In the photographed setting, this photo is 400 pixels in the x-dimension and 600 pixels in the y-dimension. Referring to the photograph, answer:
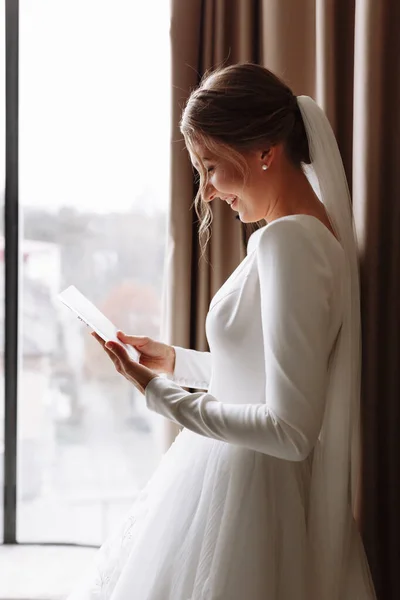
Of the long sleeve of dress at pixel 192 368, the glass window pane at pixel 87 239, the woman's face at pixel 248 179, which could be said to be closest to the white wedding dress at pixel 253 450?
the woman's face at pixel 248 179

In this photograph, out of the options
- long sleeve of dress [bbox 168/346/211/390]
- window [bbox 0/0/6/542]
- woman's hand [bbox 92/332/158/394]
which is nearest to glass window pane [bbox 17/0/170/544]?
window [bbox 0/0/6/542]

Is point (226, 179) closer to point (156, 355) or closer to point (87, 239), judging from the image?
point (156, 355)

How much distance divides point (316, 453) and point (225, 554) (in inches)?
9.1

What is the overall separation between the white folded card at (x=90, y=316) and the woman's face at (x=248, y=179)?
340 millimetres

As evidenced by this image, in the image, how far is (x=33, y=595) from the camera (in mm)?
1764

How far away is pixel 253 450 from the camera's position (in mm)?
1096

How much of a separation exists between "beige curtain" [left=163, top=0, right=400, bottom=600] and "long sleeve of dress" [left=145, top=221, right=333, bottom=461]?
Result: 0.27m

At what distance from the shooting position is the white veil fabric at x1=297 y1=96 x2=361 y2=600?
108cm

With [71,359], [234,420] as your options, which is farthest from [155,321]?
[234,420]

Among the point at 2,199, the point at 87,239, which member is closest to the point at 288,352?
the point at 87,239

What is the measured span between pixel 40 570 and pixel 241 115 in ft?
4.75

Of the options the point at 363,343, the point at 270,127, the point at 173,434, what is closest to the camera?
the point at 270,127

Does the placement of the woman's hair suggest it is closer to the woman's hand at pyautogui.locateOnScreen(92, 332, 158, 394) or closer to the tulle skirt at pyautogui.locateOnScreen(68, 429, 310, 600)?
the woman's hand at pyautogui.locateOnScreen(92, 332, 158, 394)

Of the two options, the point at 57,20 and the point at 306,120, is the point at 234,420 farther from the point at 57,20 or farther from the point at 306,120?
the point at 57,20
